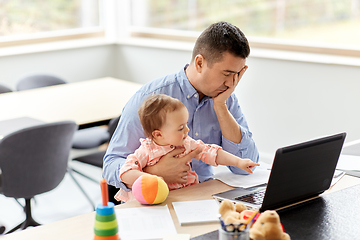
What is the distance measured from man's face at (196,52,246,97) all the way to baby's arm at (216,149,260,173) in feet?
0.82

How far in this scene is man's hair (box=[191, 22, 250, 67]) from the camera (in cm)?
163

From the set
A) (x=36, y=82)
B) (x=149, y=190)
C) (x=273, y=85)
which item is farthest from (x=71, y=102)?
(x=149, y=190)

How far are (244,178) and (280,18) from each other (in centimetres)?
245

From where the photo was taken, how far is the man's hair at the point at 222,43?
163 centimetres

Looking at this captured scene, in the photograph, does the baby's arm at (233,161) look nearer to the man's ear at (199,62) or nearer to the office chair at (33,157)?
the man's ear at (199,62)

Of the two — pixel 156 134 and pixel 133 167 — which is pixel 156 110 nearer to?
pixel 156 134

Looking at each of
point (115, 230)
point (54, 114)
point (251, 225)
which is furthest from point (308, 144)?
point (54, 114)

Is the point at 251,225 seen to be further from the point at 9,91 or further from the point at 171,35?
the point at 171,35

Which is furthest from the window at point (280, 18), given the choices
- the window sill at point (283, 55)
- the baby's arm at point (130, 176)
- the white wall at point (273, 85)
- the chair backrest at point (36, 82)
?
the baby's arm at point (130, 176)

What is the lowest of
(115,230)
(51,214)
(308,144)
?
Result: (51,214)

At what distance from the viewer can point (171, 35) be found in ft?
15.0

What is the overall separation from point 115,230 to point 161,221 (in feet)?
0.89

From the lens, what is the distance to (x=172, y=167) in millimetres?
1572

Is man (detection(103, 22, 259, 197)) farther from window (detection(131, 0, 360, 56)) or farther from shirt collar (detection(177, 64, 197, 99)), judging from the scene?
window (detection(131, 0, 360, 56))
